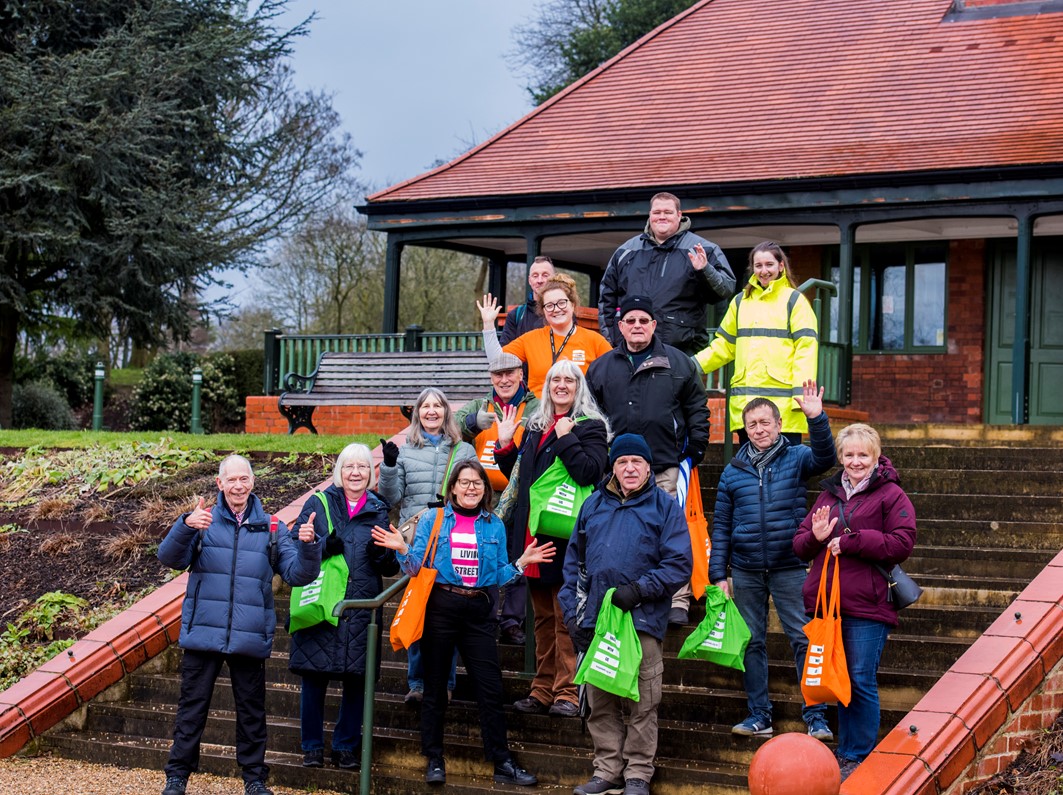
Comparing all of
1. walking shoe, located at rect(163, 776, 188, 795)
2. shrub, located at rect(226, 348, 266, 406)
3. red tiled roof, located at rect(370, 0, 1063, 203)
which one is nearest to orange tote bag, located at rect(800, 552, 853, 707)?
walking shoe, located at rect(163, 776, 188, 795)

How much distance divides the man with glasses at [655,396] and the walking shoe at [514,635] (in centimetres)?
92

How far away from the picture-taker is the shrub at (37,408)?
83.2 ft

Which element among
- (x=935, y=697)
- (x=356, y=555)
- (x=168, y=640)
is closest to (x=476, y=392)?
(x=168, y=640)

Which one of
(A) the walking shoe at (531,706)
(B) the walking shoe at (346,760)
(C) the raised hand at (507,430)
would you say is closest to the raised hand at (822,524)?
(A) the walking shoe at (531,706)

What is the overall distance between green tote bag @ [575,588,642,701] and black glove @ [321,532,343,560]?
5.23ft

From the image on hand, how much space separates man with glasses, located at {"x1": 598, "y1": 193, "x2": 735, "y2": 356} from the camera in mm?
8719

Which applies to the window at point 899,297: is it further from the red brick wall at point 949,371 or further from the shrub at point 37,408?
the shrub at point 37,408

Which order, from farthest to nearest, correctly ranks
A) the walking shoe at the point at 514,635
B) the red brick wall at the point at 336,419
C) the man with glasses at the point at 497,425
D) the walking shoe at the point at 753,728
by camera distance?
the red brick wall at the point at 336,419 < the walking shoe at the point at 514,635 < the man with glasses at the point at 497,425 < the walking shoe at the point at 753,728

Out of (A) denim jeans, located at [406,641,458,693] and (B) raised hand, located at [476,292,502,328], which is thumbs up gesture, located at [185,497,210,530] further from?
(B) raised hand, located at [476,292,502,328]

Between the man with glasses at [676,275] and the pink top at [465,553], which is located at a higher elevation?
the man with glasses at [676,275]

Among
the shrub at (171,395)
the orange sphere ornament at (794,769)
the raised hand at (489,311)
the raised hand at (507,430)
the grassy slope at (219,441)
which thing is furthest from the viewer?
the shrub at (171,395)

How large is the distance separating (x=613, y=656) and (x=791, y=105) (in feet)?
41.1

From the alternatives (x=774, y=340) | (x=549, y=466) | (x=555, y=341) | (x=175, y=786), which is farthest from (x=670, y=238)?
(x=175, y=786)

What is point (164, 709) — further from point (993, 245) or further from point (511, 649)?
point (993, 245)
